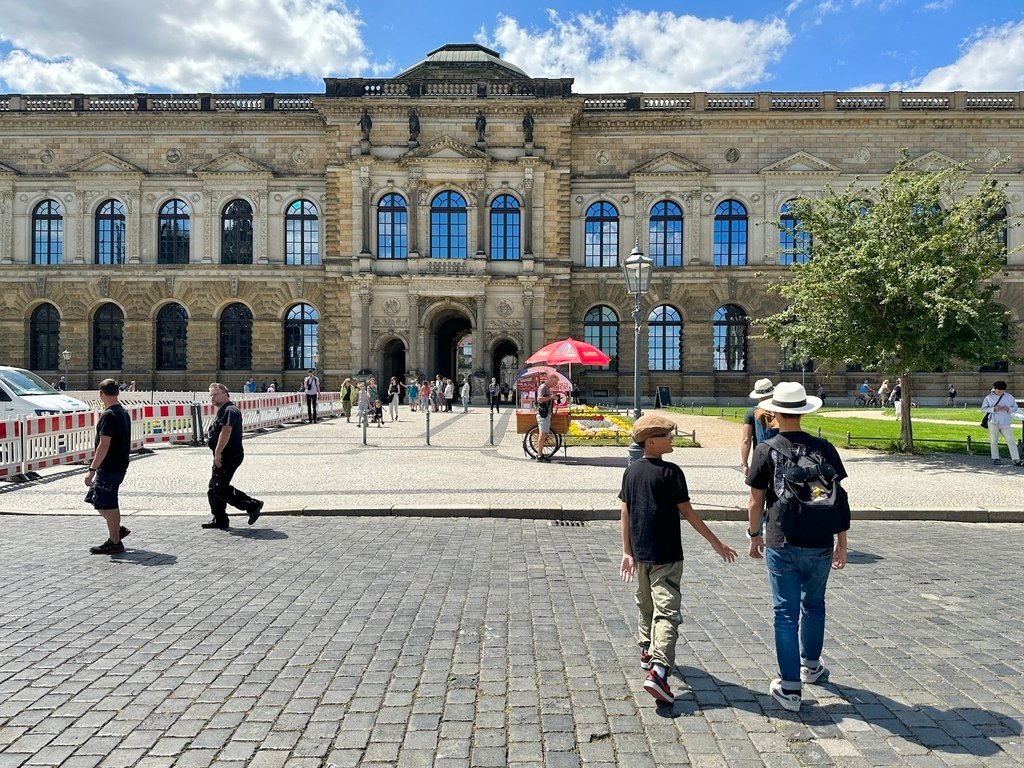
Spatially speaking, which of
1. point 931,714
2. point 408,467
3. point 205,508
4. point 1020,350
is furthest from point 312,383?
point 1020,350

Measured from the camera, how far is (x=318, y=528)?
9.60 meters

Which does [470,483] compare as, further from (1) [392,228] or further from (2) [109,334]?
(2) [109,334]

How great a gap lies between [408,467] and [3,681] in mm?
10556

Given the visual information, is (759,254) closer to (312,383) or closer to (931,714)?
(312,383)

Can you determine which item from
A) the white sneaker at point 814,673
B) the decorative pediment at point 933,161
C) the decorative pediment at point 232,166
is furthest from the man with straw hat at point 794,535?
the decorative pediment at point 933,161

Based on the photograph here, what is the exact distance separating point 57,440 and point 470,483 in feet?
30.1

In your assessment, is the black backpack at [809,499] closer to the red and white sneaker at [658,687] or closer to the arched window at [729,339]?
the red and white sneaker at [658,687]

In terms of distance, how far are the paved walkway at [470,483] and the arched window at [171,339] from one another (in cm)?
2543

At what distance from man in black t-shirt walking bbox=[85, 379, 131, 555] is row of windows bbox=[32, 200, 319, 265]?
35.7 metres

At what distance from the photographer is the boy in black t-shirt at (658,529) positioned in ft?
14.3

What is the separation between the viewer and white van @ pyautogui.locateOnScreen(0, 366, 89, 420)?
1691 centimetres

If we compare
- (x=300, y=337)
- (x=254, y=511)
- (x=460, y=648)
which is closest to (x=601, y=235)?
(x=300, y=337)

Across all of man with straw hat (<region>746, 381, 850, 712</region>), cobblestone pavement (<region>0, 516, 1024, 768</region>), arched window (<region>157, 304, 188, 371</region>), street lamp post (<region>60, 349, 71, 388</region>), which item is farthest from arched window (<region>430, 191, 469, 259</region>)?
man with straw hat (<region>746, 381, 850, 712</region>)

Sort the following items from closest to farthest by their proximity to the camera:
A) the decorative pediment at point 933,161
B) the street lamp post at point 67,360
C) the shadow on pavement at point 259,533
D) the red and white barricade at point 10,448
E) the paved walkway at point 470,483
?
the shadow on pavement at point 259,533
the paved walkway at point 470,483
the red and white barricade at point 10,448
the decorative pediment at point 933,161
the street lamp post at point 67,360
